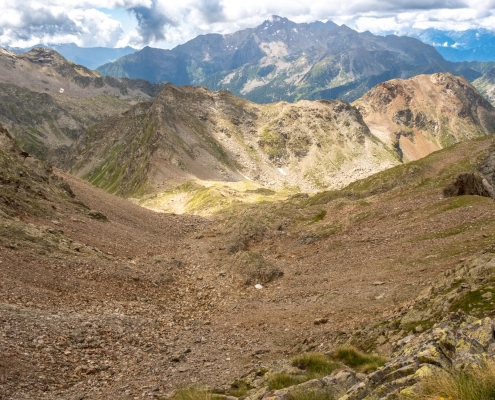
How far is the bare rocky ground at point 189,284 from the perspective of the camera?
19312 millimetres

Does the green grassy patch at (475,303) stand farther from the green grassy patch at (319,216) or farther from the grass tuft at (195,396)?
the green grassy patch at (319,216)

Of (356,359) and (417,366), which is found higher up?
(417,366)

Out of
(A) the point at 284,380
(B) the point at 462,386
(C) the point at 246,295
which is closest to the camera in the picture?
(B) the point at 462,386

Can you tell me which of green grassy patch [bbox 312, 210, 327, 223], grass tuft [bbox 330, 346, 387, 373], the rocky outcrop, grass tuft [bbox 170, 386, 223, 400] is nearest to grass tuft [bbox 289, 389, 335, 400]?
the rocky outcrop

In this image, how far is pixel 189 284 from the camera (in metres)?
38.0

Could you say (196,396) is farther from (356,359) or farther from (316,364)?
(356,359)

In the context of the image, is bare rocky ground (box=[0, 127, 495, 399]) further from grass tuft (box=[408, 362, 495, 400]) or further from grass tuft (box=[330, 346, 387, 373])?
grass tuft (box=[408, 362, 495, 400])

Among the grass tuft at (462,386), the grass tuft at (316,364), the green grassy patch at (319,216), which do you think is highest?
the green grassy patch at (319,216)

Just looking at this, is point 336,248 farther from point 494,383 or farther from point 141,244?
point 494,383

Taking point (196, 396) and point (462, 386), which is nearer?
point (462, 386)

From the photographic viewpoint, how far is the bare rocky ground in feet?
63.4

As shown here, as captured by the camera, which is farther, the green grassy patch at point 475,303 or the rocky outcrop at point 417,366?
the green grassy patch at point 475,303

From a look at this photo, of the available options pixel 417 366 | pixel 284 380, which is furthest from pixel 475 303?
pixel 284 380

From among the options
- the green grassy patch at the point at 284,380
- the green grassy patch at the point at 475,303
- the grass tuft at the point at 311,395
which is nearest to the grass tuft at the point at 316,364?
the green grassy patch at the point at 284,380
